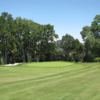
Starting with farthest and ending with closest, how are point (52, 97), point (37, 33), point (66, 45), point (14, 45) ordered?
point (66, 45), point (37, 33), point (14, 45), point (52, 97)

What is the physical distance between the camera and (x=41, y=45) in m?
66.6

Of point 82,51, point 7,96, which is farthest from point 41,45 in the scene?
point 7,96

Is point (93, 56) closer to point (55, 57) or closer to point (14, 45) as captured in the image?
point (55, 57)

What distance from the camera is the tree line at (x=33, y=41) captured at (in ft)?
196

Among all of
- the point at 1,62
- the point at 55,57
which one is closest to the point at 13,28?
the point at 1,62

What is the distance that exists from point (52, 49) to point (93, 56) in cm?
1106

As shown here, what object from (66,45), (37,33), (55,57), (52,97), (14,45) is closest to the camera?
(52,97)

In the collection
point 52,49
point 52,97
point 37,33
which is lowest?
point 52,97

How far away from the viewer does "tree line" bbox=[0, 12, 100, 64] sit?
196ft

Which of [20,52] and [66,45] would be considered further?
[66,45]

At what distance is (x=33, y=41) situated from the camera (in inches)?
2576

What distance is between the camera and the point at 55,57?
238 ft

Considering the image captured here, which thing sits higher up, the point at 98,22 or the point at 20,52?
the point at 98,22

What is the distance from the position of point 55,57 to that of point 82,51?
7.93m
